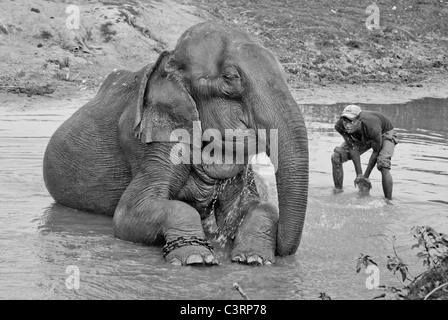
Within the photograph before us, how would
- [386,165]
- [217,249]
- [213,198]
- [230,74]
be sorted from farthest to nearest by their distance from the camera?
1. [386,165]
2. [213,198]
3. [217,249]
4. [230,74]

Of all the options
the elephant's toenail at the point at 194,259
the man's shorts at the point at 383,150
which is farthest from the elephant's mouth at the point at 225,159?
the man's shorts at the point at 383,150

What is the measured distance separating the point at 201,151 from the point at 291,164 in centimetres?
110

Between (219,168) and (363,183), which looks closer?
(219,168)

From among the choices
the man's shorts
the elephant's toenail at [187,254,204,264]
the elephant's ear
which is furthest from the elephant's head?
the man's shorts

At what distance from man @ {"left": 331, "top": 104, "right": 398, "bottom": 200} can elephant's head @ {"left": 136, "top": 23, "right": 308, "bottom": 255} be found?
11.4ft

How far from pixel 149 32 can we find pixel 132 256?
11135 millimetres

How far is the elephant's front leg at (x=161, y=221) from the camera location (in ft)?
23.5

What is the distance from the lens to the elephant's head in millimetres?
6980

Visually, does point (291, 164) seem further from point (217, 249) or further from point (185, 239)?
point (217, 249)

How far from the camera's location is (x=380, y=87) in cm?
1916

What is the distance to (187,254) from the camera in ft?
23.2

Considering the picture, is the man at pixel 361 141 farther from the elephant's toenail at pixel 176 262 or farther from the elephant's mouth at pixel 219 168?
the elephant's toenail at pixel 176 262

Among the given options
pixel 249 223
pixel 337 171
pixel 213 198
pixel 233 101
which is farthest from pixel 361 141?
pixel 233 101
